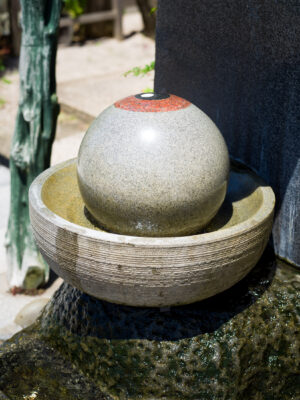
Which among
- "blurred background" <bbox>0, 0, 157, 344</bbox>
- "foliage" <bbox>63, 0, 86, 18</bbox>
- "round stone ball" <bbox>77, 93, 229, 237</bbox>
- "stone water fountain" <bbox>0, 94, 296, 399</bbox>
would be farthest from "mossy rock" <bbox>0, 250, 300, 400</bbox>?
"foliage" <bbox>63, 0, 86, 18</bbox>

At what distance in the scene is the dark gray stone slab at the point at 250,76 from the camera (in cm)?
377

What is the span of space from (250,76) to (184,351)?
206 centimetres

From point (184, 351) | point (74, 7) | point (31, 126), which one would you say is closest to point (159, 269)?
point (184, 351)

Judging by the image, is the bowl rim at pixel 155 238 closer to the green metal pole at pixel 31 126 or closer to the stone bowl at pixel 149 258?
the stone bowl at pixel 149 258

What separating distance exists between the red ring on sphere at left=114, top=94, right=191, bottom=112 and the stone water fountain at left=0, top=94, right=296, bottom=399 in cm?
1

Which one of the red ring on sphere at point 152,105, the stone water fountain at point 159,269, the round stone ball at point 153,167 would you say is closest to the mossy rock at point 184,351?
the stone water fountain at point 159,269

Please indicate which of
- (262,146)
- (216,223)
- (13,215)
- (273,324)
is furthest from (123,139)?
(13,215)

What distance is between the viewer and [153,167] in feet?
10.6

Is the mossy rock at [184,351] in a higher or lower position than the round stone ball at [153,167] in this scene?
lower

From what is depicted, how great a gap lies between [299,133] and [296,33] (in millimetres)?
680

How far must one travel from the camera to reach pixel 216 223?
12.7 feet

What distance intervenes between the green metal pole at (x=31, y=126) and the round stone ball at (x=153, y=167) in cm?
135

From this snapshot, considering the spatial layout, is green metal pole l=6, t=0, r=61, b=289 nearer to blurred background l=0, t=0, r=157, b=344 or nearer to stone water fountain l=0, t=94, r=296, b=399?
blurred background l=0, t=0, r=157, b=344

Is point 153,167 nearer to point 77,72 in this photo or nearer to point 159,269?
point 159,269
